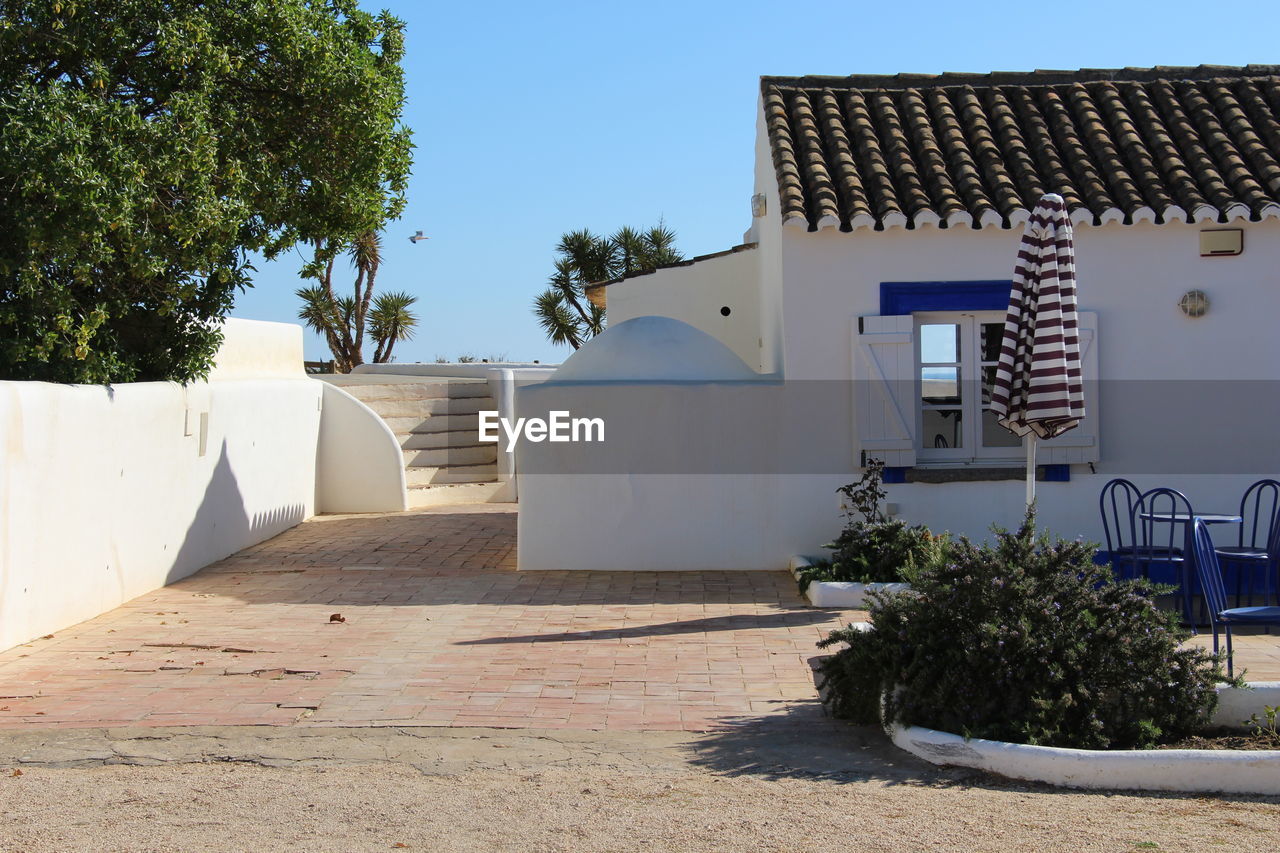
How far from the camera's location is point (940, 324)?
1091 cm

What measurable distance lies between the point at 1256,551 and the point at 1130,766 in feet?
12.7

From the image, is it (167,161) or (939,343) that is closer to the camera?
(167,161)

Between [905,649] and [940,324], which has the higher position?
[940,324]

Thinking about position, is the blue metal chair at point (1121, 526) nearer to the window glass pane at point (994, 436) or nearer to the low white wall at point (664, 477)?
the window glass pane at point (994, 436)

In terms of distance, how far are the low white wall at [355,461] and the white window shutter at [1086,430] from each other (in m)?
8.73

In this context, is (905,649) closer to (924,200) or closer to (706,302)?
(924,200)

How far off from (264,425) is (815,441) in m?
6.38

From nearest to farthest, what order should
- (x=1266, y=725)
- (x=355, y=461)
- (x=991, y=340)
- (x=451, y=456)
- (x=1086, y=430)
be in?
(x=1266, y=725)
(x=1086, y=430)
(x=991, y=340)
(x=355, y=461)
(x=451, y=456)

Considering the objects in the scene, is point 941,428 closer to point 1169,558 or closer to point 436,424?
point 1169,558

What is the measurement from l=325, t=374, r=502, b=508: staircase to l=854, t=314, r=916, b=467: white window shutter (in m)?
8.26

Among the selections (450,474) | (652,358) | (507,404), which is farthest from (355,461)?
(652,358)

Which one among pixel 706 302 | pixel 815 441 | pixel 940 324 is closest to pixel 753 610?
pixel 815 441

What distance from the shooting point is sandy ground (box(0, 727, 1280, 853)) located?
463 cm

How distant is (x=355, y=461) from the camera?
1641 centimetres
